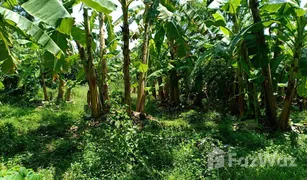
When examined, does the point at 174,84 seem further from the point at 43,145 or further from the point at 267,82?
the point at 43,145

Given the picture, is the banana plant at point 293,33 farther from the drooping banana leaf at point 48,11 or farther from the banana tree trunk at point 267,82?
the drooping banana leaf at point 48,11

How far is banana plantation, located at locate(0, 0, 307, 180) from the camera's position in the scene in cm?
323

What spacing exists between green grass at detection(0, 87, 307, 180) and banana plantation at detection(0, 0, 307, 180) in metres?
0.01

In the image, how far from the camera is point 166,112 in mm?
7488

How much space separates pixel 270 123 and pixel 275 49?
52.8 inches

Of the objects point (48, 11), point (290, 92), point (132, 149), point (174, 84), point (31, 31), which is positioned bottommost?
point (132, 149)

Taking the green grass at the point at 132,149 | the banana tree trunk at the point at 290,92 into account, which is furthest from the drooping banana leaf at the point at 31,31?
the banana tree trunk at the point at 290,92

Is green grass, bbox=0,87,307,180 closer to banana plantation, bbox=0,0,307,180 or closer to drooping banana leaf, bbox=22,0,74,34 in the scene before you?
banana plantation, bbox=0,0,307,180

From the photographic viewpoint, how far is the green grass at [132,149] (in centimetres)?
318

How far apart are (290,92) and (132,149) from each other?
9.37ft

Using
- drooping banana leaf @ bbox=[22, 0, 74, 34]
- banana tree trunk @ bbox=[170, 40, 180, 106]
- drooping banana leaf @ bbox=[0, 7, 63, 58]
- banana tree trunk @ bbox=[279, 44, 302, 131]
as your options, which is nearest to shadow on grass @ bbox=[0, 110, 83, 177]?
Answer: drooping banana leaf @ bbox=[0, 7, 63, 58]

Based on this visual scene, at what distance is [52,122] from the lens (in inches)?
233

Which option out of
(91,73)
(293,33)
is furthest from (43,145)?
(293,33)

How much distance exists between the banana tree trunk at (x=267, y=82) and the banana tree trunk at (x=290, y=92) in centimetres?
14
